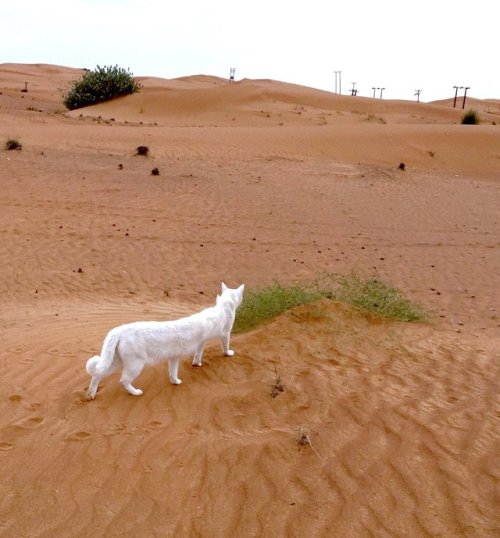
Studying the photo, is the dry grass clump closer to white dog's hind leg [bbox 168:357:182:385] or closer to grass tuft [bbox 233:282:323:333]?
grass tuft [bbox 233:282:323:333]

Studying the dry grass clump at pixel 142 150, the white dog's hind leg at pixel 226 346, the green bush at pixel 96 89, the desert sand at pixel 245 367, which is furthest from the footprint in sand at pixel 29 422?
the green bush at pixel 96 89

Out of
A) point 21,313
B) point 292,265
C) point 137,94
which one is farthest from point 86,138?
point 137,94

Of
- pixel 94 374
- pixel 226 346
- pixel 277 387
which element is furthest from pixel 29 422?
pixel 277 387

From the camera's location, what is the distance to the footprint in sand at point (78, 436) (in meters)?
4.62

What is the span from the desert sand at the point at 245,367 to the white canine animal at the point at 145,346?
0.81 feet

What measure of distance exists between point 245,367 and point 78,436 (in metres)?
1.73

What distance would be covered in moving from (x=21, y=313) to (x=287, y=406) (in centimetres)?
453

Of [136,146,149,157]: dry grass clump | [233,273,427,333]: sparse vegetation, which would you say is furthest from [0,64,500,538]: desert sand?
[136,146,149,157]: dry grass clump

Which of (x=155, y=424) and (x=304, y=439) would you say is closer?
(x=304, y=439)

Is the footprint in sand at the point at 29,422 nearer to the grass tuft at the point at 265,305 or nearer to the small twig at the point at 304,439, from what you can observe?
the small twig at the point at 304,439

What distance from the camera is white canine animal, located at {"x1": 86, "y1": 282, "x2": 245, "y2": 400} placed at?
489 centimetres

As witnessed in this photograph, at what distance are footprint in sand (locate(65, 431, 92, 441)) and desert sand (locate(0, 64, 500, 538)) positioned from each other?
13mm

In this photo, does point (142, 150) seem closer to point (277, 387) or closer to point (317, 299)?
point (317, 299)

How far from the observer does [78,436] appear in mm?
4656
